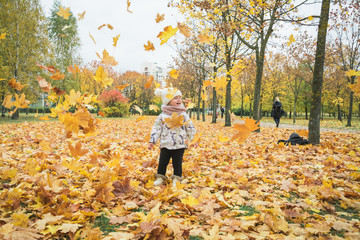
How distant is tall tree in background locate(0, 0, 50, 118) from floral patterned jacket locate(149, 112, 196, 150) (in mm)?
16893

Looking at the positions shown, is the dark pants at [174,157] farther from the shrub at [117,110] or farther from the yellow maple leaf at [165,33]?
the shrub at [117,110]

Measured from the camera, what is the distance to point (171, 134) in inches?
118

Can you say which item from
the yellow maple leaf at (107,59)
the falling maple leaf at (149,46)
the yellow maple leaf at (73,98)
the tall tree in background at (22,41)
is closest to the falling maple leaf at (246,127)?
the falling maple leaf at (149,46)

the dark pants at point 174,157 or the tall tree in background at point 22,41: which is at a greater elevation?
the tall tree in background at point 22,41

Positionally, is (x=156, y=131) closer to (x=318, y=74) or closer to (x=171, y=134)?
(x=171, y=134)

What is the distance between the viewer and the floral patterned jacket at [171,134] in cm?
298

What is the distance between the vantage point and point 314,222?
1.91 meters

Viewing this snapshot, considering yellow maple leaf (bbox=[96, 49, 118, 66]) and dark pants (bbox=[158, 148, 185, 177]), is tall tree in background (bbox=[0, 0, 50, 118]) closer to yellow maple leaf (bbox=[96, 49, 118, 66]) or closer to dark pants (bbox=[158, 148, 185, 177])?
yellow maple leaf (bbox=[96, 49, 118, 66])

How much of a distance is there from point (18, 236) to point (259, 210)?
2.16 metres

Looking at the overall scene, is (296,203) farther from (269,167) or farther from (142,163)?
(142,163)

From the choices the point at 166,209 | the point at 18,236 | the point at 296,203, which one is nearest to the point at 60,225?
the point at 18,236

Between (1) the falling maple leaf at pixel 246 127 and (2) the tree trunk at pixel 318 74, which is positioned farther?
(2) the tree trunk at pixel 318 74

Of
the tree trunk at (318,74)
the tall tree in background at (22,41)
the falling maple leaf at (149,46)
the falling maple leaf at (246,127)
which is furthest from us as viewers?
the tall tree in background at (22,41)

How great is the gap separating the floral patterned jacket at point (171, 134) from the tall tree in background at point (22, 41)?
55.4 feet
